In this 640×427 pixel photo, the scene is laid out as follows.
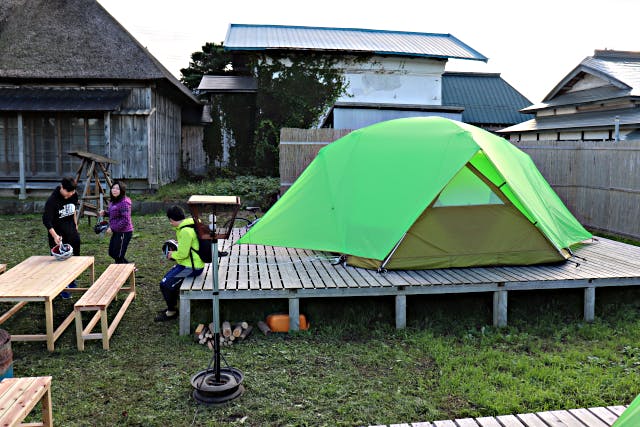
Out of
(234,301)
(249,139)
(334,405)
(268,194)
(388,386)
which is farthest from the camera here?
(249,139)

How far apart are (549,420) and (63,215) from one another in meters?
6.15

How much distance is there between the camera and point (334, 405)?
4121 mm

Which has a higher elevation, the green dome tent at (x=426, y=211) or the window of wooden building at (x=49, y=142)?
the window of wooden building at (x=49, y=142)

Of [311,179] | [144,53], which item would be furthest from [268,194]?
[311,179]

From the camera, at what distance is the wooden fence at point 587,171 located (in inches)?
Answer: 409

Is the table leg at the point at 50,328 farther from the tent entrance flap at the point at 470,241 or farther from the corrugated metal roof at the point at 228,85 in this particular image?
the corrugated metal roof at the point at 228,85

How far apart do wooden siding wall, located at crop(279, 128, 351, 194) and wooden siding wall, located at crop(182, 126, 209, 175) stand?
10.0 meters

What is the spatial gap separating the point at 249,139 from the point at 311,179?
42.3 feet

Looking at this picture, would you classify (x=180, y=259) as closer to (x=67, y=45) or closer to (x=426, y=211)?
(x=426, y=211)

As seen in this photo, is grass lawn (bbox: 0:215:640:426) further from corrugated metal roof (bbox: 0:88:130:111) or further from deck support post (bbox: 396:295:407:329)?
corrugated metal roof (bbox: 0:88:130:111)

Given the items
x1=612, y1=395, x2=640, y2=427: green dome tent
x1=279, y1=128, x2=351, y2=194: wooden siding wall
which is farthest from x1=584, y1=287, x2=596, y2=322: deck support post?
x1=279, y1=128, x2=351, y2=194: wooden siding wall

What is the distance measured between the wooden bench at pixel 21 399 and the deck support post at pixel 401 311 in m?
3.59

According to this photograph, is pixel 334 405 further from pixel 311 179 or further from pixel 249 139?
pixel 249 139

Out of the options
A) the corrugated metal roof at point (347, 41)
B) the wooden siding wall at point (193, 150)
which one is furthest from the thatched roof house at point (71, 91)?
the wooden siding wall at point (193, 150)
